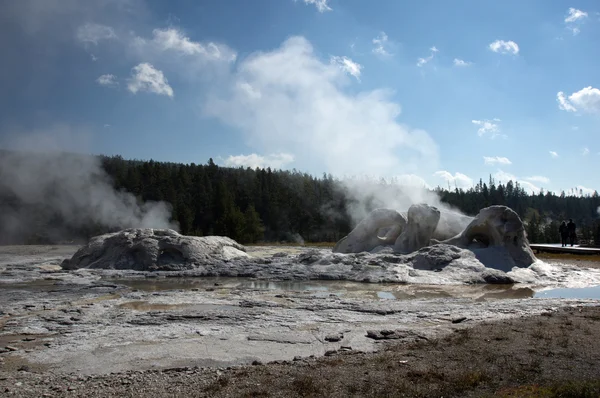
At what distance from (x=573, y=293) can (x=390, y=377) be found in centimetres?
978

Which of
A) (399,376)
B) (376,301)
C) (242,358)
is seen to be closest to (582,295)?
(376,301)

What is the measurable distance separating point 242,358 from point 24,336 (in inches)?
149

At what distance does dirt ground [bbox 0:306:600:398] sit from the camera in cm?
433

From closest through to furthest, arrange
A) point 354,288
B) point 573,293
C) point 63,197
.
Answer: point 573,293
point 354,288
point 63,197

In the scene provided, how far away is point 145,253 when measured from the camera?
57.7ft

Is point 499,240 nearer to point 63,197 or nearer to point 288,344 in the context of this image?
point 288,344

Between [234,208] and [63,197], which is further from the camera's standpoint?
[234,208]

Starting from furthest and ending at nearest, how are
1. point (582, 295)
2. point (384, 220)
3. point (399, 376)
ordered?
point (384, 220)
point (582, 295)
point (399, 376)

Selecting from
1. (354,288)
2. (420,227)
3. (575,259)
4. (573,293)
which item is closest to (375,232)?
(420,227)

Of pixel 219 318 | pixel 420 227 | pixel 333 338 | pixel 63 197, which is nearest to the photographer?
pixel 333 338

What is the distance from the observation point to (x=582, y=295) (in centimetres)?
1152

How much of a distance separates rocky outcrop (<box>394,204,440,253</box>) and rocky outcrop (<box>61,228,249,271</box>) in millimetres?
8129

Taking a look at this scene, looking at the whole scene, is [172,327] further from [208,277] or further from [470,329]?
[208,277]

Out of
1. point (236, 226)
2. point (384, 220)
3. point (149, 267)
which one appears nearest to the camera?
point (149, 267)
